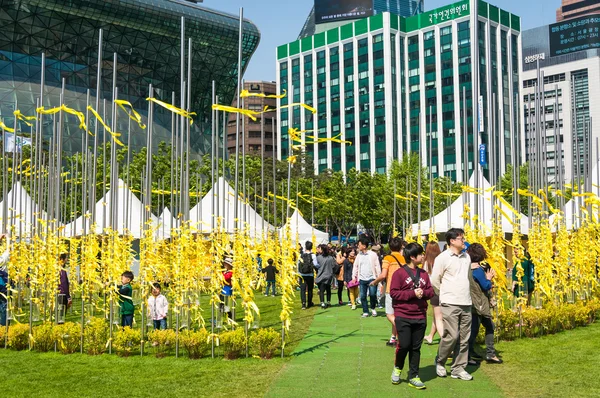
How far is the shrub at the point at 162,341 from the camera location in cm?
1121

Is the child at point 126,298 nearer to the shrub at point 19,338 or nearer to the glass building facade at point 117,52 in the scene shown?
the shrub at point 19,338

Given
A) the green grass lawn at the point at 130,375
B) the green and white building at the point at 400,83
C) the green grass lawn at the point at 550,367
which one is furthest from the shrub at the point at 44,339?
the green and white building at the point at 400,83

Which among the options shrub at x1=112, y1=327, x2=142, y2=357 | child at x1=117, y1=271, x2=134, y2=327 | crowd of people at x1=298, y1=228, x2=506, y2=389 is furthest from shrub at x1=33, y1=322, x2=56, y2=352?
crowd of people at x1=298, y1=228, x2=506, y2=389

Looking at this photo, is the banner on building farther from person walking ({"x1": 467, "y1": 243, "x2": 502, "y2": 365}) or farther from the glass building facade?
person walking ({"x1": 467, "y1": 243, "x2": 502, "y2": 365})

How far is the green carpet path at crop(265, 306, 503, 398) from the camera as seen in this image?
8438 millimetres

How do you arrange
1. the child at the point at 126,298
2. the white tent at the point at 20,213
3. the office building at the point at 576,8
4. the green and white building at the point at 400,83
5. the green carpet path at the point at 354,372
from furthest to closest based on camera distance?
the office building at the point at 576,8 < the green and white building at the point at 400,83 < the white tent at the point at 20,213 < the child at the point at 126,298 < the green carpet path at the point at 354,372

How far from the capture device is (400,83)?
93812 mm

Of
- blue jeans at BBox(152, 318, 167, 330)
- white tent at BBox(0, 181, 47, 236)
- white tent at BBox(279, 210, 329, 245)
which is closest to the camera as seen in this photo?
blue jeans at BBox(152, 318, 167, 330)

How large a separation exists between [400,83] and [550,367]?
86602 millimetres

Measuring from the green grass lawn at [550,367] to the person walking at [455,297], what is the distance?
2.01 feet

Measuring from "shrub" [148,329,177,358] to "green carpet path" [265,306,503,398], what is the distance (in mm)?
2075

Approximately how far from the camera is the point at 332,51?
3974 inches

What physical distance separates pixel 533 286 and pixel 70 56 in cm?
5748

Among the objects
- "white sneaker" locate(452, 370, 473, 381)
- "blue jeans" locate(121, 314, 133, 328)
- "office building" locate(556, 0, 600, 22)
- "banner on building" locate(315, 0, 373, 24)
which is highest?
"office building" locate(556, 0, 600, 22)
